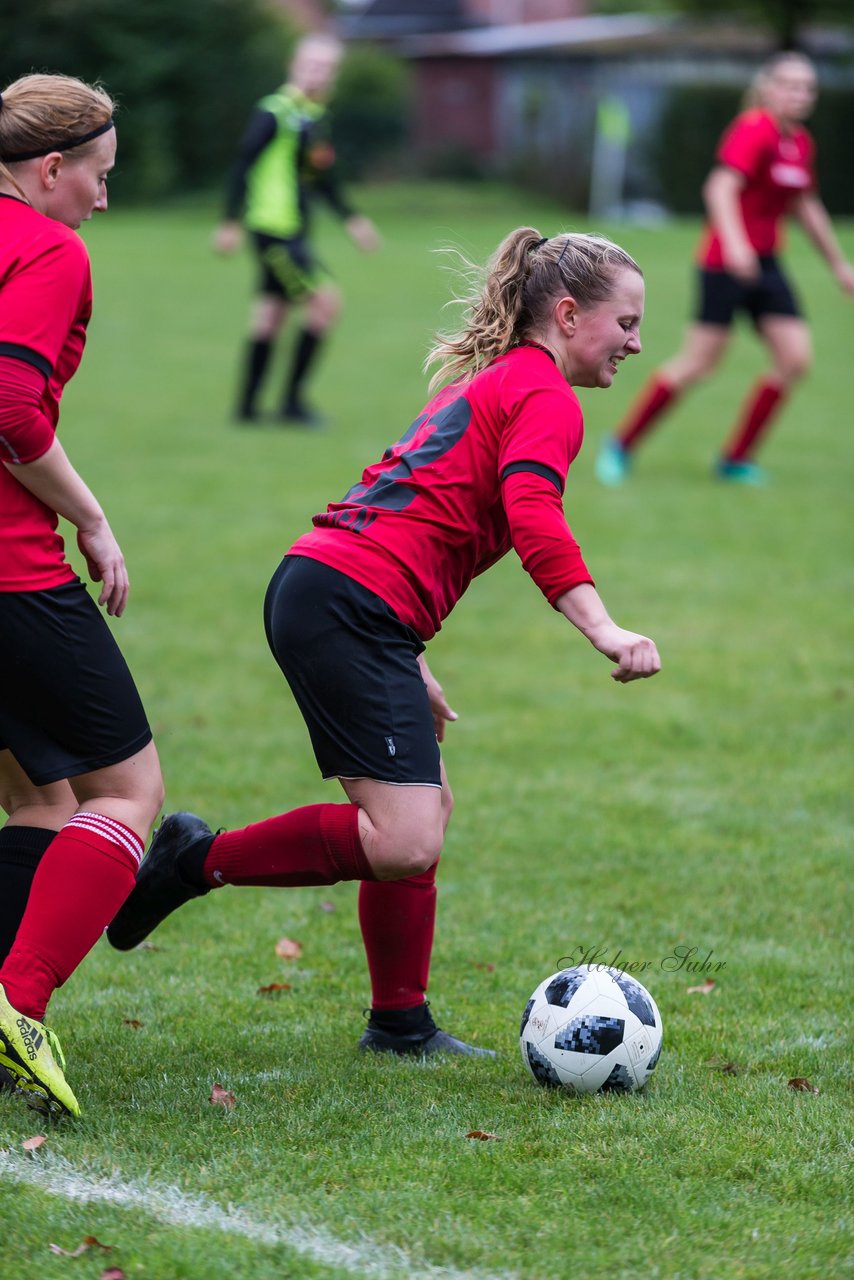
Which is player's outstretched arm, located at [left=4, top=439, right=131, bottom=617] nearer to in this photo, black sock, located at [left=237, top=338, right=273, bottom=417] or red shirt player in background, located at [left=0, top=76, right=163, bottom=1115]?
red shirt player in background, located at [left=0, top=76, right=163, bottom=1115]

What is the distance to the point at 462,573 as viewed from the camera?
3.49m

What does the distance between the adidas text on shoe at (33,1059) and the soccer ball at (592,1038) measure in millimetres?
944

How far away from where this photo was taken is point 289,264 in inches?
477

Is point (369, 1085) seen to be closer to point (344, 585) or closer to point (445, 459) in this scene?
point (344, 585)

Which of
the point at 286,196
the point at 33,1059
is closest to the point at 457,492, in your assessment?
the point at 33,1059

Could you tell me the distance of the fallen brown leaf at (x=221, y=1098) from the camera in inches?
130

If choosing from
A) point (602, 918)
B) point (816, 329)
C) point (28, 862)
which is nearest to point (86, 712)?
Result: point (28, 862)

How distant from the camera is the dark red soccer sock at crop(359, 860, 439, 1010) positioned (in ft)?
11.9

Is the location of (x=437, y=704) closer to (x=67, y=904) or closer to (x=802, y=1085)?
(x=67, y=904)

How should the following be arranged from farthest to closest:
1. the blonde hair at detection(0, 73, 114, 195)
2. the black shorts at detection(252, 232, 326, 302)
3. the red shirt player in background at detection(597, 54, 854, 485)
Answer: the black shorts at detection(252, 232, 326, 302), the red shirt player in background at detection(597, 54, 854, 485), the blonde hair at detection(0, 73, 114, 195)

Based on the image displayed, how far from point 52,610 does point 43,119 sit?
35.9 inches

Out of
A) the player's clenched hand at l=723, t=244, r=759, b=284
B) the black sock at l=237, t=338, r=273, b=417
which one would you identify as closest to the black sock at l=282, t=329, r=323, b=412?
the black sock at l=237, t=338, r=273, b=417

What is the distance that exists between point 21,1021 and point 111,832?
0.39 metres

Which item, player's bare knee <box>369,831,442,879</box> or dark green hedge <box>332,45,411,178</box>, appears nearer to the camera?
player's bare knee <box>369,831,442,879</box>
